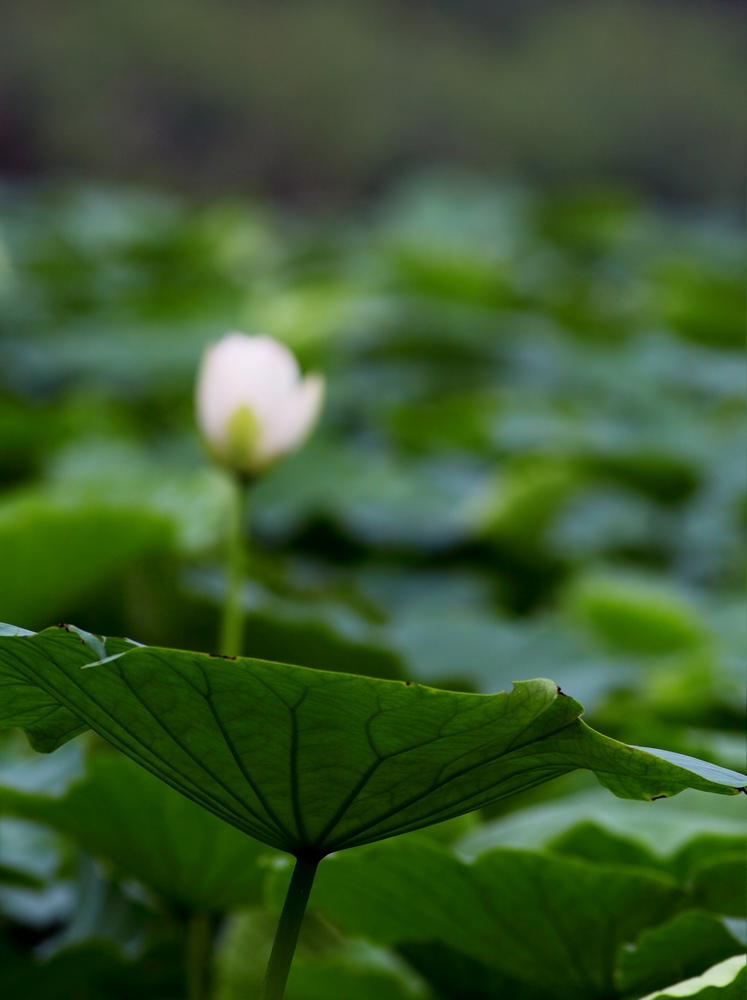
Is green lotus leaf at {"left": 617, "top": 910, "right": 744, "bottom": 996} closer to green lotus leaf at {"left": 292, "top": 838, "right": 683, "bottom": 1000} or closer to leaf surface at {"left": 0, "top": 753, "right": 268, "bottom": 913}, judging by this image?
green lotus leaf at {"left": 292, "top": 838, "right": 683, "bottom": 1000}

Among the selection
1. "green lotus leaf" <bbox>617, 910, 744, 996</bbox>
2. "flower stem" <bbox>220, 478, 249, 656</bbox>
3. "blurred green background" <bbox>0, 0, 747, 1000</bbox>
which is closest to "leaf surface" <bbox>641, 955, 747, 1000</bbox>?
"green lotus leaf" <bbox>617, 910, 744, 996</bbox>

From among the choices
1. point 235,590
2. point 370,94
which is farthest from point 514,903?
point 370,94

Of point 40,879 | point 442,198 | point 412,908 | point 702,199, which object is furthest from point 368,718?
point 702,199

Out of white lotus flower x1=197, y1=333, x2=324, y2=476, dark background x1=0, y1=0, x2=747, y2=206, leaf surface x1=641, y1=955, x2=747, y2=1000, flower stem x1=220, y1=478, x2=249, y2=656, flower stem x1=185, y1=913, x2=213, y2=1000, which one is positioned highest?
dark background x1=0, y1=0, x2=747, y2=206

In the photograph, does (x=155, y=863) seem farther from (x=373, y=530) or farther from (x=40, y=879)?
(x=373, y=530)

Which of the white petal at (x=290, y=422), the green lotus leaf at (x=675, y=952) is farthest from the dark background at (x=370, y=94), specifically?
the green lotus leaf at (x=675, y=952)
